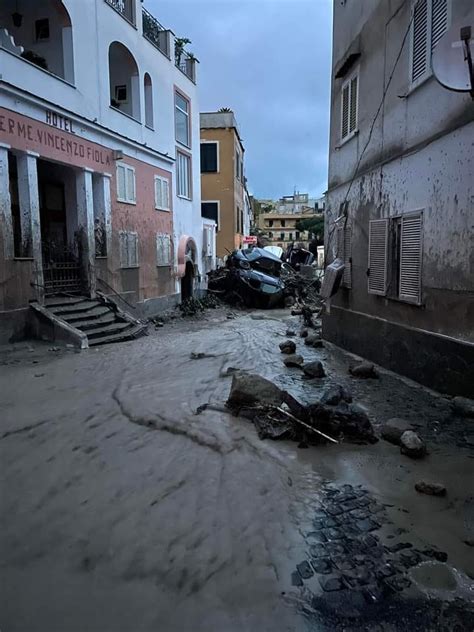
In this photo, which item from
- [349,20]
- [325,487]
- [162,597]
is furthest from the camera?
[349,20]

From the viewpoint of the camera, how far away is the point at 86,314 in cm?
1180

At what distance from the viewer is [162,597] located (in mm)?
2709

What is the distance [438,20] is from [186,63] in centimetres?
1641

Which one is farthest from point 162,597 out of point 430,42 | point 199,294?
point 199,294

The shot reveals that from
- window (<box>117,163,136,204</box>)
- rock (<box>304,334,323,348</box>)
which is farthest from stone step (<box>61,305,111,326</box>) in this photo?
rock (<box>304,334,323,348</box>)

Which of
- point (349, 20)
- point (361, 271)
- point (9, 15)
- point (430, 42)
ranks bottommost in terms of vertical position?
point (361, 271)

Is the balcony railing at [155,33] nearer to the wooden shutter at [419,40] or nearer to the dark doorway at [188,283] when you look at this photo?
the dark doorway at [188,283]

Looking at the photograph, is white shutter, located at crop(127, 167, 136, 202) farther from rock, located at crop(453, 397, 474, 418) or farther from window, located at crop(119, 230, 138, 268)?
rock, located at crop(453, 397, 474, 418)

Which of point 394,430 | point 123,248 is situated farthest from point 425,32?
point 123,248

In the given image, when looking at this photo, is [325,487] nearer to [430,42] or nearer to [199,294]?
[430,42]

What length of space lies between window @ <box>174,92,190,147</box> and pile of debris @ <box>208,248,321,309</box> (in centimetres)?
556

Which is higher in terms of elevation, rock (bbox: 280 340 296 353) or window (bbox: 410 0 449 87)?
window (bbox: 410 0 449 87)

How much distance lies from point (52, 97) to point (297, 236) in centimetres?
5775

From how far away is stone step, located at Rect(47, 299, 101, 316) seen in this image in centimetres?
1116
